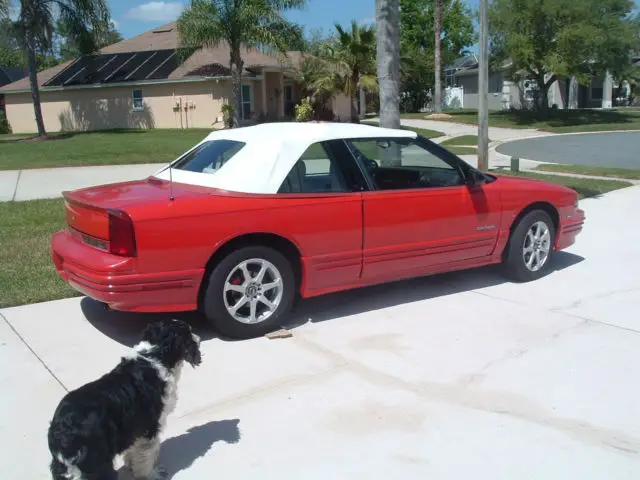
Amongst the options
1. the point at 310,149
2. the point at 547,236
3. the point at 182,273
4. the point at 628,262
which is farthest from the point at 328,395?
the point at 628,262

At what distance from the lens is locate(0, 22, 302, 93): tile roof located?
31.8 m

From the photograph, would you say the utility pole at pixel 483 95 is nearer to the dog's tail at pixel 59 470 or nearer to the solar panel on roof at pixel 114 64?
the dog's tail at pixel 59 470

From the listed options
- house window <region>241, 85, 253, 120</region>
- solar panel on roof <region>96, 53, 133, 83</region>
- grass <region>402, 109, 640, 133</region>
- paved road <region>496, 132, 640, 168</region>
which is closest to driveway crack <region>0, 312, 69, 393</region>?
paved road <region>496, 132, 640, 168</region>

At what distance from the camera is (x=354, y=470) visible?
3352 millimetres

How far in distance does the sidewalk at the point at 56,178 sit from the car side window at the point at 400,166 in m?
7.77

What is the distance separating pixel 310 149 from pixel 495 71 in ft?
119

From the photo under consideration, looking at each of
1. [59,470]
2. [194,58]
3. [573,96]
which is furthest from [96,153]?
[573,96]

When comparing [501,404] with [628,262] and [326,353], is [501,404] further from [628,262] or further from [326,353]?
[628,262]

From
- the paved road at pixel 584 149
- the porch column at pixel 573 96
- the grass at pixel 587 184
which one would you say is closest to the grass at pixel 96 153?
the grass at pixel 587 184

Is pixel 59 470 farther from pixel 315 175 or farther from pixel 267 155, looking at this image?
pixel 315 175

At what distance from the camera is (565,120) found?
128ft

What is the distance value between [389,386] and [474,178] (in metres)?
2.55

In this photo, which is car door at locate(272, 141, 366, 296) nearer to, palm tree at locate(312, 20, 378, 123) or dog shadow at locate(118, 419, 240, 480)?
dog shadow at locate(118, 419, 240, 480)

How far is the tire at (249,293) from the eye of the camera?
4.84 m
